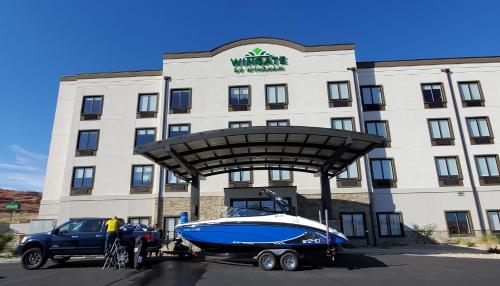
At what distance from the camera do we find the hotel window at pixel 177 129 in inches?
899

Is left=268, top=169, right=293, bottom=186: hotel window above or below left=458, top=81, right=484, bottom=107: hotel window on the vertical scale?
below

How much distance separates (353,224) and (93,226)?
1568 centimetres

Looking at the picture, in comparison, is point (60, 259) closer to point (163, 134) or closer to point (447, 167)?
point (163, 134)

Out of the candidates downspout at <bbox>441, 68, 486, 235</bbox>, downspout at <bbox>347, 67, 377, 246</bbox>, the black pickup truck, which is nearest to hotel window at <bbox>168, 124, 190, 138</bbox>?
the black pickup truck

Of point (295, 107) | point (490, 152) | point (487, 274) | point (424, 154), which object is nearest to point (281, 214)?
point (487, 274)

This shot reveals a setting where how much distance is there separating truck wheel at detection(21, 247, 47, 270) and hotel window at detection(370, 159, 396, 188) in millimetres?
19424

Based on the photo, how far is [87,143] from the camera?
23.5 meters

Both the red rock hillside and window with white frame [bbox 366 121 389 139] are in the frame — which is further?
the red rock hillside

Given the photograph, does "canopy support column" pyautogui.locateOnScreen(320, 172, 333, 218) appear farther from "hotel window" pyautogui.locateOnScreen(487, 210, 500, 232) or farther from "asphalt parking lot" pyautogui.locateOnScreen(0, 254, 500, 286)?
"hotel window" pyautogui.locateOnScreen(487, 210, 500, 232)

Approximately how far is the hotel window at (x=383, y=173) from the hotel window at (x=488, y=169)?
19.6 feet

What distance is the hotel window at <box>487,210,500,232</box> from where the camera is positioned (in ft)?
67.9

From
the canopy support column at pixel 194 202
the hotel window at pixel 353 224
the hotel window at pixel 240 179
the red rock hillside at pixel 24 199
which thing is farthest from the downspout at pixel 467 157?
the red rock hillside at pixel 24 199

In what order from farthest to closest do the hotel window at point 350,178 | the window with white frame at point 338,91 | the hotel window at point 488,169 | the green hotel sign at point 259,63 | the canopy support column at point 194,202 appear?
the green hotel sign at point 259,63 → the window with white frame at point 338,91 → the hotel window at point 488,169 → the hotel window at point 350,178 → the canopy support column at point 194,202

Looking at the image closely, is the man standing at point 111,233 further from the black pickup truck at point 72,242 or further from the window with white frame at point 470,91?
the window with white frame at point 470,91
